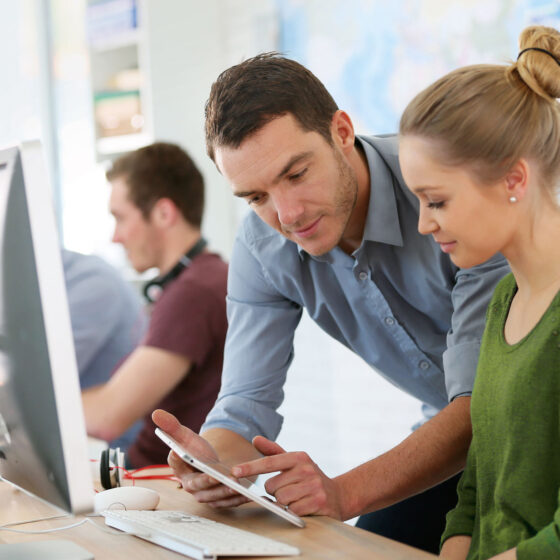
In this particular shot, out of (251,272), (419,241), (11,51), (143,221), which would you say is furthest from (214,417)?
(11,51)

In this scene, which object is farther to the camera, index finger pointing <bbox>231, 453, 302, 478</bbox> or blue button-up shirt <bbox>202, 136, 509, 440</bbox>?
blue button-up shirt <bbox>202, 136, 509, 440</bbox>

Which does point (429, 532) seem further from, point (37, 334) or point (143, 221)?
point (143, 221)

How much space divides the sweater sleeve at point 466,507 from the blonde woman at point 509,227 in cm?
3

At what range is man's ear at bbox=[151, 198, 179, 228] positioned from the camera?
2.61 meters

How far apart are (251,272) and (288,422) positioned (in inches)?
78.9

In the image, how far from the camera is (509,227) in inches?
42.8

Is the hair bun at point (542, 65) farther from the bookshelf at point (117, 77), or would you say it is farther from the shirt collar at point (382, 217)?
the bookshelf at point (117, 77)

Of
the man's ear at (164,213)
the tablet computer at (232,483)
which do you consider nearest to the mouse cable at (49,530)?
the tablet computer at (232,483)

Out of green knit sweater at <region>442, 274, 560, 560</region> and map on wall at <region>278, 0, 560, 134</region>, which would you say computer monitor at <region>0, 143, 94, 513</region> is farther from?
map on wall at <region>278, 0, 560, 134</region>

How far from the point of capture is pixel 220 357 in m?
2.34

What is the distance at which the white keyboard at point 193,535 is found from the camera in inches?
38.5

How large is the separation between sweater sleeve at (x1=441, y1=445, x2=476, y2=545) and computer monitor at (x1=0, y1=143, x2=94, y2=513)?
57cm

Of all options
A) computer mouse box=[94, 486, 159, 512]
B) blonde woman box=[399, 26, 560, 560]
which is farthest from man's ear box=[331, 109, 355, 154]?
computer mouse box=[94, 486, 159, 512]

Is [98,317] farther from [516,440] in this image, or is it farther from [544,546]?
[544,546]
